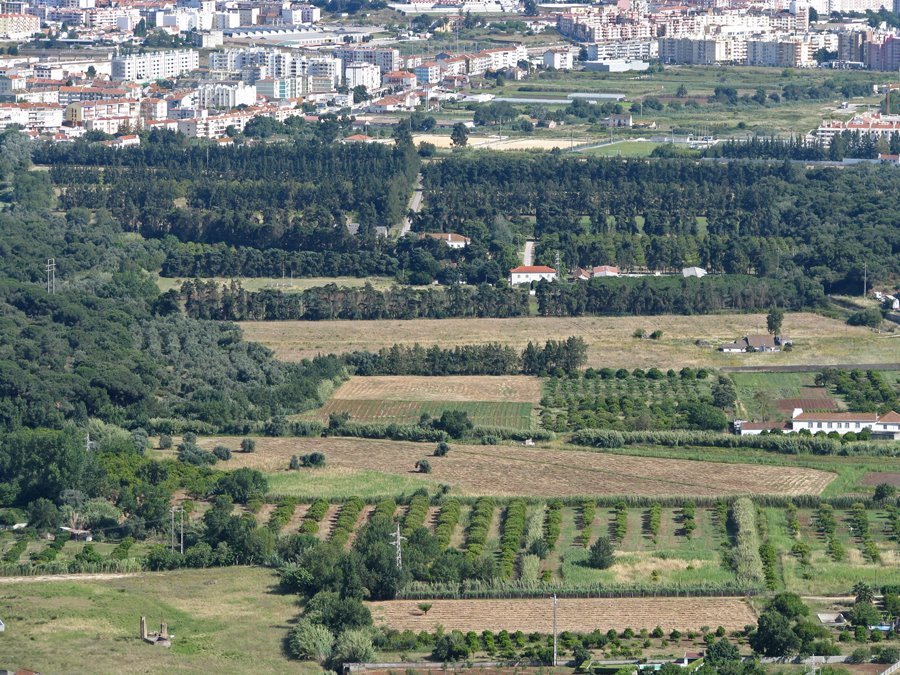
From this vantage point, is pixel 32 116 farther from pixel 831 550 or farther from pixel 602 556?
pixel 831 550

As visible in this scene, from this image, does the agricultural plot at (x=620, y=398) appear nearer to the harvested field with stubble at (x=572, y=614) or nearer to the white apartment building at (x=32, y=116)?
the harvested field with stubble at (x=572, y=614)

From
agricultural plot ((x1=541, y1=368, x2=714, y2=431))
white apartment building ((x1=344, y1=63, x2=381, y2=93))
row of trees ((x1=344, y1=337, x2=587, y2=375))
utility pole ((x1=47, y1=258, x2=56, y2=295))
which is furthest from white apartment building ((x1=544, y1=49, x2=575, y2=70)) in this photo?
agricultural plot ((x1=541, y1=368, x2=714, y2=431))

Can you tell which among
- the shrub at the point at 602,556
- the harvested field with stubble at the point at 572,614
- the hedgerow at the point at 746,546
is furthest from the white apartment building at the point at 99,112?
the harvested field with stubble at the point at 572,614

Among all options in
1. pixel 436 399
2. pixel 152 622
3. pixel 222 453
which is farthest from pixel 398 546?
pixel 436 399

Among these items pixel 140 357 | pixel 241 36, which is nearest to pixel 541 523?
pixel 140 357

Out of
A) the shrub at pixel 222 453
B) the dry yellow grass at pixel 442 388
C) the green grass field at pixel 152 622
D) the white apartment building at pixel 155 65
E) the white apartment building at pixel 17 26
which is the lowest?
the dry yellow grass at pixel 442 388

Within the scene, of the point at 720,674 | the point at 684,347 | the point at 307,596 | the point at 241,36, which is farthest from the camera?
the point at 241,36

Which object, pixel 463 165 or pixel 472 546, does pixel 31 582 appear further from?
pixel 463 165

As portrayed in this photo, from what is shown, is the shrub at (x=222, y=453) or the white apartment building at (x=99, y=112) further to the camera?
the white apartment building at (x=99, y=112)
